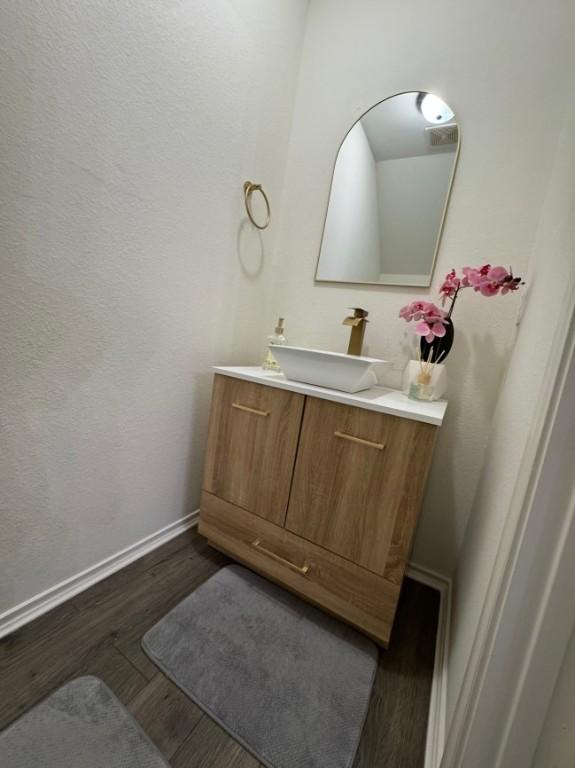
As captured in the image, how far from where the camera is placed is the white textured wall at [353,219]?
1.35 meters

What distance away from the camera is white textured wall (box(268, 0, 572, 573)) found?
1060mm

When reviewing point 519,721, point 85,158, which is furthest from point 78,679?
point 85,158

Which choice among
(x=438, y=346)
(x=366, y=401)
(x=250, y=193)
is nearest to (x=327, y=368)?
(x=366, y=401)

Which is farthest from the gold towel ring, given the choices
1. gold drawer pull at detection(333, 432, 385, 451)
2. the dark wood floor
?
the dark wood floor

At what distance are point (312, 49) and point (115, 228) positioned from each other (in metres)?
1.42

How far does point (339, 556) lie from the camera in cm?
95

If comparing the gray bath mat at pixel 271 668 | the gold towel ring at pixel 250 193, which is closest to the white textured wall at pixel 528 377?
the gray bath mat at pixel 271 668

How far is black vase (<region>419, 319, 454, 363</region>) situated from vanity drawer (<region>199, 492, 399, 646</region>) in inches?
30.7

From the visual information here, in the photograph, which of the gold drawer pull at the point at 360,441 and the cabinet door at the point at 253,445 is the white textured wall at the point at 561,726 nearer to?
the gold drawer pull at the point at 360,441

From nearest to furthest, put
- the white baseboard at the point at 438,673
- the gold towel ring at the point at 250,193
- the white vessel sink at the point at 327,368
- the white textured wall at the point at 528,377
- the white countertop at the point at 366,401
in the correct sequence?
the white textured wall at the point at 528,377, the white baseboard at the point at 438,673, the white countertop at the point at 366,401, the white vessel sink at the point at 327,368, the gold towel ring at the point at 250,193

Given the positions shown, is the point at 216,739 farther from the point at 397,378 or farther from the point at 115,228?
the point at 115,228

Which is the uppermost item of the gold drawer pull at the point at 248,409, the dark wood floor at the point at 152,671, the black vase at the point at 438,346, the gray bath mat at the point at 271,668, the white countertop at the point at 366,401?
the black vase at the point at 438,346

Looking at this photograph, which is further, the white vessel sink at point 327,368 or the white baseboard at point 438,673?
the white vessel sink at point 327,368

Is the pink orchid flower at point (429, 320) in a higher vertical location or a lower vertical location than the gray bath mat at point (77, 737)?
higher
